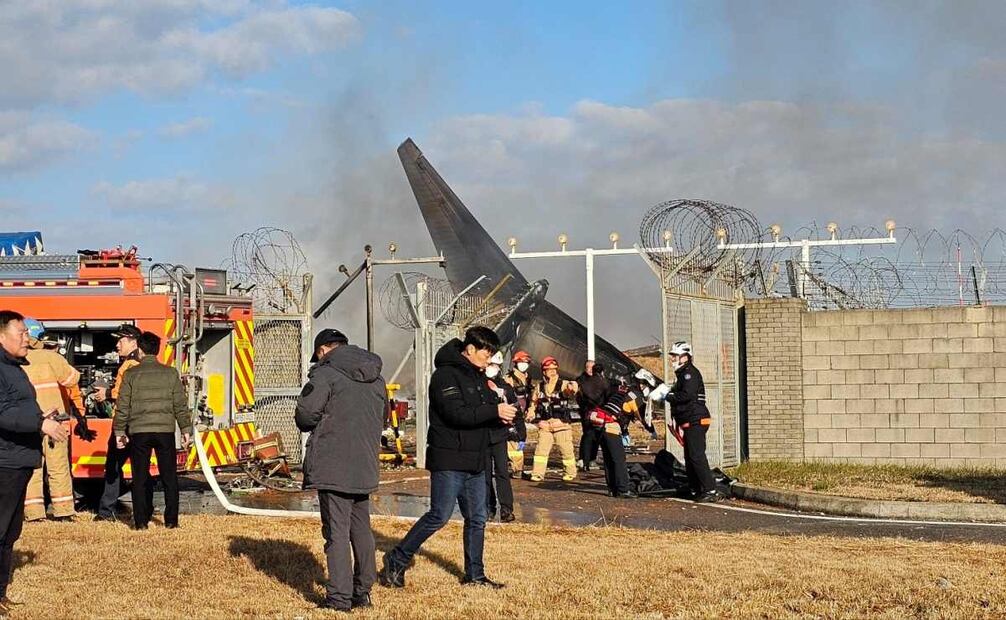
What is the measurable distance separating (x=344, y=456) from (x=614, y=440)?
299 inches

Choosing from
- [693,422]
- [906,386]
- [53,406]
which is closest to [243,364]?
[53,406]

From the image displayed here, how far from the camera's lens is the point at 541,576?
344 inches

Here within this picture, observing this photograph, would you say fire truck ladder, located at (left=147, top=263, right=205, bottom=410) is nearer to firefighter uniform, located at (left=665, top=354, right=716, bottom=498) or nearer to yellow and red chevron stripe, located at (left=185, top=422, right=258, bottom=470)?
yellow and red chevron stripe, located at (left=185, top=422, right=258, bottom=470)

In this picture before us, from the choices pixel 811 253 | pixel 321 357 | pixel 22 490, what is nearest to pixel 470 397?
pixel 321 357

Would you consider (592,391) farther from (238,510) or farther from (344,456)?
(344,456)

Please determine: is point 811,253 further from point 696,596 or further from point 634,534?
point 696,596

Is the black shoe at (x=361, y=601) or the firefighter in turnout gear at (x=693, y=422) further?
the firefighter in turnout gear at (x=693, y=422)

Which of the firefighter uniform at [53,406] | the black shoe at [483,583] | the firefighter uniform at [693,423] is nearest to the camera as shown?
the black shoe at [483,583]

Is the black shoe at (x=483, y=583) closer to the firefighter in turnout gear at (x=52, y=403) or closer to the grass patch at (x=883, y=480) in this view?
the firefighter in turnout gear at (x=52, y=403)

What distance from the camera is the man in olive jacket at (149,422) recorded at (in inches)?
448

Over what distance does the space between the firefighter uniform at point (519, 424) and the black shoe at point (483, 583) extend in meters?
4.87

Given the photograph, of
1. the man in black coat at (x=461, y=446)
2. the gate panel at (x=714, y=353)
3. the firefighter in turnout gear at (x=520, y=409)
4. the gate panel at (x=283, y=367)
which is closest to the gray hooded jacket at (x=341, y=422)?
the man in black coat at (x=461, y=446)

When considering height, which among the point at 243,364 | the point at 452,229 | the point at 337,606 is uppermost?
the point at 452,229

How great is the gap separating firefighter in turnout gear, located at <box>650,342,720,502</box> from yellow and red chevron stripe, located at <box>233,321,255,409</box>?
16.3ft
